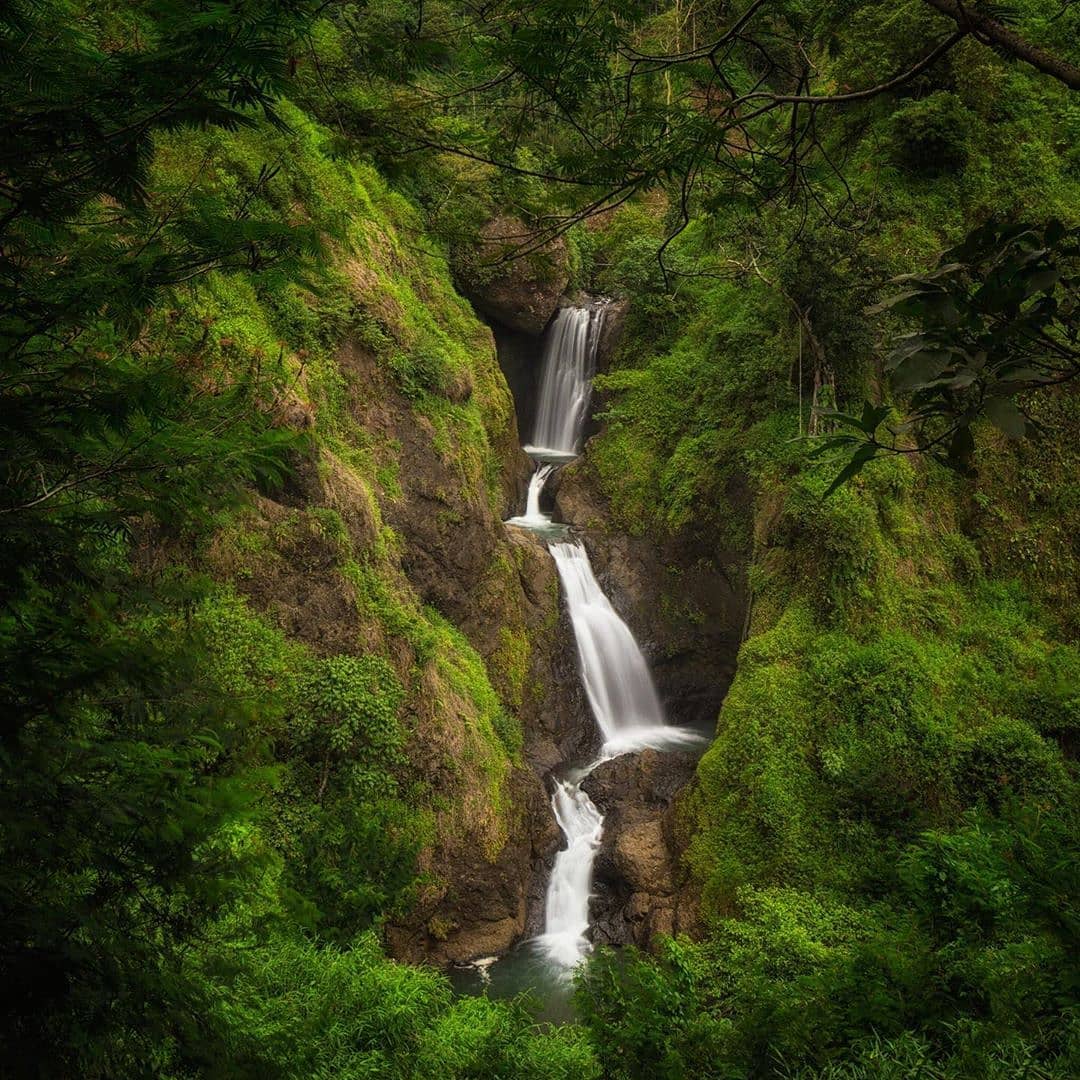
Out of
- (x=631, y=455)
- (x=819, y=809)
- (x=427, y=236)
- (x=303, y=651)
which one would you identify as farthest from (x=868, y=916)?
(x=631, y=455)

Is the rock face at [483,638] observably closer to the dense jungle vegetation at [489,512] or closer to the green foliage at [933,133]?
the dense jungle vegetation at [489,512]

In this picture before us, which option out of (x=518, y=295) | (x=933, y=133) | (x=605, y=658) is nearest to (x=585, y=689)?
(x=605, y=658)

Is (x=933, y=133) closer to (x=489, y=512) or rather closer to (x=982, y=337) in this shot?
(x=489, y=512)

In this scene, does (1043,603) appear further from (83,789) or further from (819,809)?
(83,789)

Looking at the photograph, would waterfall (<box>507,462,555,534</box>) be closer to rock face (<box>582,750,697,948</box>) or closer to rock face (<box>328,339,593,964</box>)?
rock face (<box>328,339,593,964</box>)

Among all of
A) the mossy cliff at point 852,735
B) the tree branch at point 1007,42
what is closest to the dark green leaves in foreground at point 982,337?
the tree branch at point 1007,42

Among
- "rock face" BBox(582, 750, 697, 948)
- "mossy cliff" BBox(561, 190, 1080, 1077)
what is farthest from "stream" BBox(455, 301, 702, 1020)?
"mossy cliff" BBox(561, 190, 1080, 1077)
